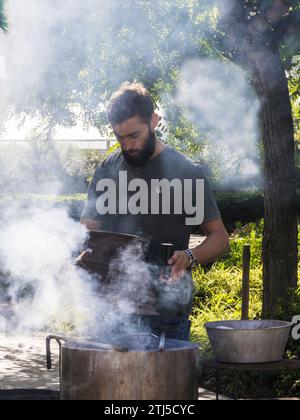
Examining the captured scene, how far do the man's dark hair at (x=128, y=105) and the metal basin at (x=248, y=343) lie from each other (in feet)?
3.57

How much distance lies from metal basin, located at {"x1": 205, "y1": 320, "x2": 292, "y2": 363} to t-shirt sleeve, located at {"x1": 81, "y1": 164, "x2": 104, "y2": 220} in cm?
80

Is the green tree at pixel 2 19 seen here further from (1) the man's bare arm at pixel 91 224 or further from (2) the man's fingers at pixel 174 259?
(2) the man's fingers at pixel 174 259

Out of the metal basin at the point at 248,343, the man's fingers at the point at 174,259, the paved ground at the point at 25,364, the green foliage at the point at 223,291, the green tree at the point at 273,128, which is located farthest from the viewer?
the green foliage at the point at 223,291

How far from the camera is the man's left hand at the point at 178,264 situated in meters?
3.77

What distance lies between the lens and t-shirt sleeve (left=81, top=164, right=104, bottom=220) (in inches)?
164

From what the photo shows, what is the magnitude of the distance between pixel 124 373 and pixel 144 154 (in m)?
1.16

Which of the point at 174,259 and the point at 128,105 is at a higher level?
the point at 128,105

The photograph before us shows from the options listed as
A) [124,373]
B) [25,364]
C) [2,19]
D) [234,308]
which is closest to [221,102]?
[234,308]

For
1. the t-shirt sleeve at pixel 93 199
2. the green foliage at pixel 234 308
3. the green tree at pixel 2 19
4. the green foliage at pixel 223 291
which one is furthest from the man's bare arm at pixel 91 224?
the green foliage at pixel 223 291

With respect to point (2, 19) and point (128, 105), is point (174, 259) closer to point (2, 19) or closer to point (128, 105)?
point (128, 105)

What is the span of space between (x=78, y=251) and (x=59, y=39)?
6334 mm

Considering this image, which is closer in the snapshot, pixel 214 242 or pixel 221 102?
pixel 214 242

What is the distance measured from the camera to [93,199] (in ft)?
13.7

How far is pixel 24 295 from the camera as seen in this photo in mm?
11133
